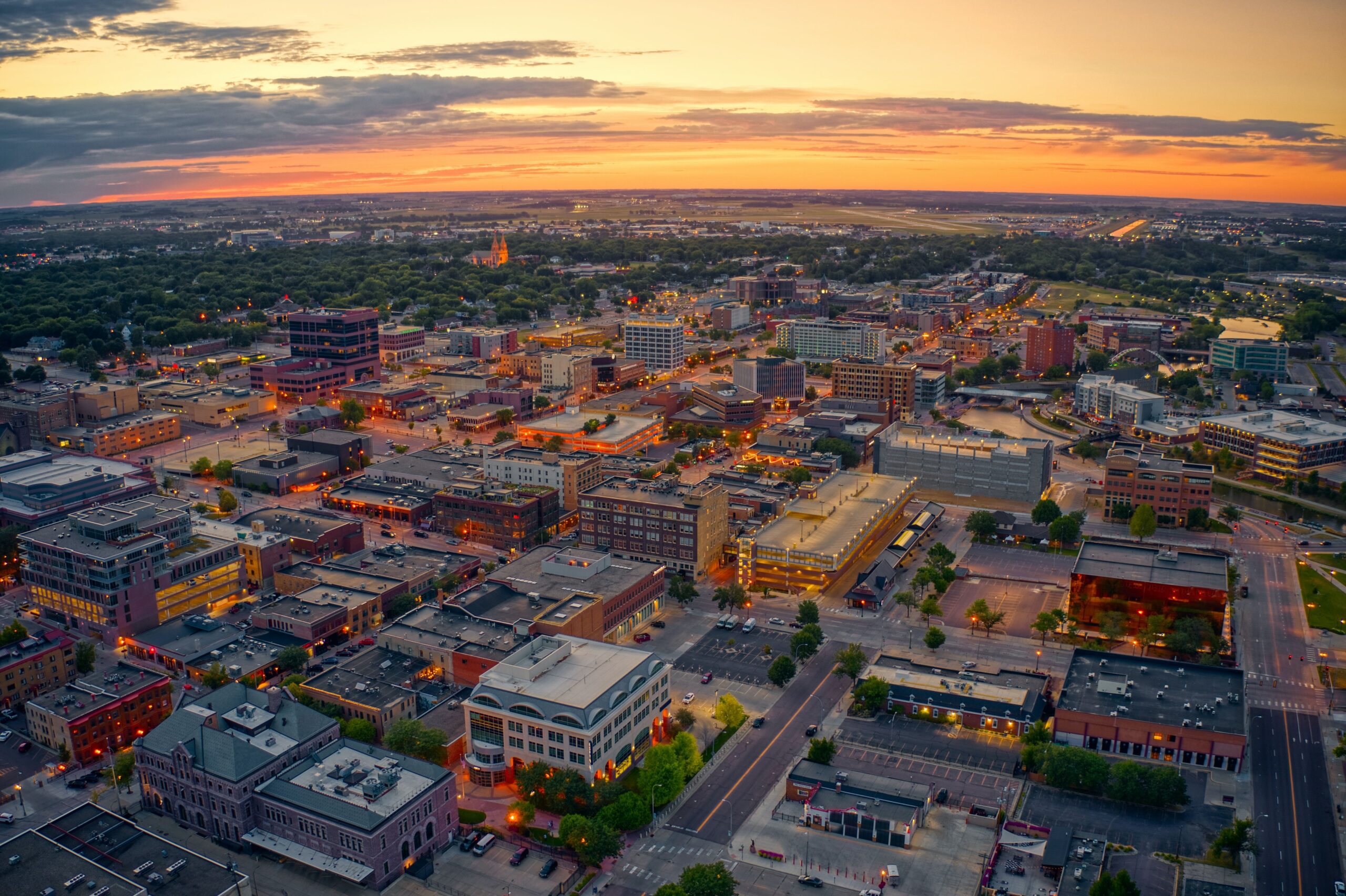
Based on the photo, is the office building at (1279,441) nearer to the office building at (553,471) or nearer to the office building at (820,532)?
the office building at (820,532)

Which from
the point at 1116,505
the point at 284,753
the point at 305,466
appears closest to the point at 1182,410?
the point at 1116,505

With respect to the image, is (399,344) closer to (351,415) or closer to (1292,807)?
(351,415)

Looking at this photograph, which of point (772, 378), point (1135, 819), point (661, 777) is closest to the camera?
point (1135, 819)

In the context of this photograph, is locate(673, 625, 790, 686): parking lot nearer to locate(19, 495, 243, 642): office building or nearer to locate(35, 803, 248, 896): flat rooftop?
locate(35, 803, 248, 896): flat rooftop

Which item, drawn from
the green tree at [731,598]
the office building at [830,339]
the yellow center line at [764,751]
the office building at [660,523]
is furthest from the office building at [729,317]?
the yellow center line at [764,751]

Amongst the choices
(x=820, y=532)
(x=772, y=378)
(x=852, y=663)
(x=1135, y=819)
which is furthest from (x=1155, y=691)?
(x=772, y=378)
